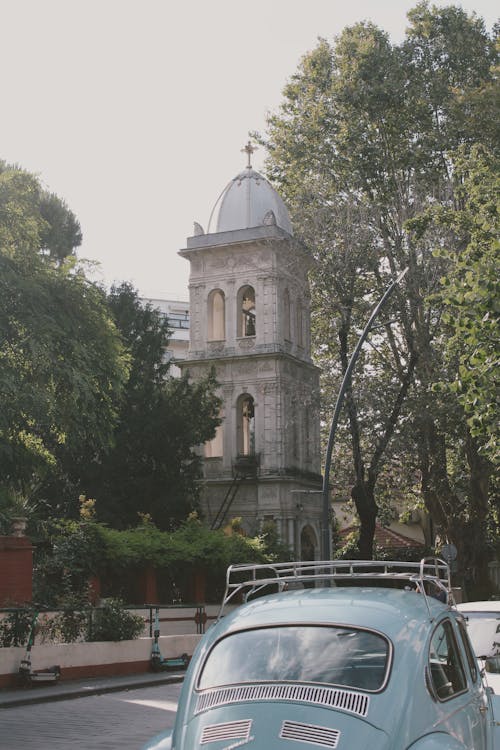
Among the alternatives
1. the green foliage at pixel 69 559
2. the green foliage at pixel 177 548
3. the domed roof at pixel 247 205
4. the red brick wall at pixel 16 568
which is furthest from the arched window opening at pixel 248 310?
the red brick wall at pixel 16 568

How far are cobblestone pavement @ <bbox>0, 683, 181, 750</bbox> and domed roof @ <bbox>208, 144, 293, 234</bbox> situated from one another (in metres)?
32.7

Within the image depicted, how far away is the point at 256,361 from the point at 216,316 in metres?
3.79

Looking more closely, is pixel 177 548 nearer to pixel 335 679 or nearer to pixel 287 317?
pixel 287 317

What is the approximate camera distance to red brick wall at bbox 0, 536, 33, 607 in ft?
68.9

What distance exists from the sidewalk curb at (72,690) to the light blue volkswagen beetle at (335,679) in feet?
31.5

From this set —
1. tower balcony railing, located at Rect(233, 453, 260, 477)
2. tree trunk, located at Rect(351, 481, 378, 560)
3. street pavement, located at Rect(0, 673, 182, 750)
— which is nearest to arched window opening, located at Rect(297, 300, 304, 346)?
tower balcony railing, located at Rect(233, 453, 260, 477)

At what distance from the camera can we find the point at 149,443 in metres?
38.9

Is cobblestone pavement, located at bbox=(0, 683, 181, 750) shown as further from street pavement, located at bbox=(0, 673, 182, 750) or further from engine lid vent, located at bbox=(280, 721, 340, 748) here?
engine lid vent, located at bbox=(280, 721, 340, 748)

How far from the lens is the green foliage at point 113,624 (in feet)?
65.9

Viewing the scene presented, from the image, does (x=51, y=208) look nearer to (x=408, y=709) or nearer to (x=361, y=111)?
(x=361, y=111)

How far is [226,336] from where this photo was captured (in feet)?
155

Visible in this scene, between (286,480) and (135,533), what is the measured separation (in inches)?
612

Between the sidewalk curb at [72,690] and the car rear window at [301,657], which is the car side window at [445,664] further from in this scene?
the sidewalk curb at [72,690]

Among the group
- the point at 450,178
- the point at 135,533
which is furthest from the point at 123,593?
the point at 450,178
